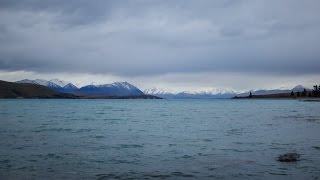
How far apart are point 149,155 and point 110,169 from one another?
6.10 meters

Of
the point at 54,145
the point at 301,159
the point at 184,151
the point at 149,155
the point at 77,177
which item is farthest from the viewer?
the point at 54,145

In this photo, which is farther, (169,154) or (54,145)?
(54,145)

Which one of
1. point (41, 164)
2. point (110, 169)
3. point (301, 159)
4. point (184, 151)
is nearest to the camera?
point (110, 169)

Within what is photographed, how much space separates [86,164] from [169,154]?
24.6 ft

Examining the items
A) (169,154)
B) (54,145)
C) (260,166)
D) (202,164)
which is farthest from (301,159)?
(54,145)

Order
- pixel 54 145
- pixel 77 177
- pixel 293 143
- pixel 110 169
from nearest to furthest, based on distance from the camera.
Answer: pixel 77 177 → pixel 110 169 → pixel 54 145 → pixel 293 143

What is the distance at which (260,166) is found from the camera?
77.7ft

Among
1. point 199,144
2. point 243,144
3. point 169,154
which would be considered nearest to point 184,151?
point 169,154

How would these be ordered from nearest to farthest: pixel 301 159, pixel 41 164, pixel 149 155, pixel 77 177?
pixel 77 177, pixel 41 164, pixel 301 159, pixel 149 155

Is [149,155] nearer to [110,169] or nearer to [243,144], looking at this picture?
[110,169]

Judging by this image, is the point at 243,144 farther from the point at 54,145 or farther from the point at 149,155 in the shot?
the point at 54,145

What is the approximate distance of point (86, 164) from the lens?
79.7 feet

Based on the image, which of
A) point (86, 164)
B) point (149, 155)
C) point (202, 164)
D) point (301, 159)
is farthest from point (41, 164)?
point (301, 159)

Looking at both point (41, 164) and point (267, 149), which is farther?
point (267, 149)
